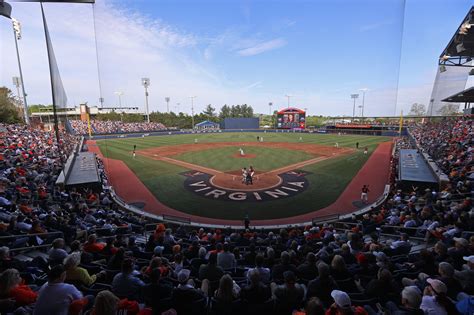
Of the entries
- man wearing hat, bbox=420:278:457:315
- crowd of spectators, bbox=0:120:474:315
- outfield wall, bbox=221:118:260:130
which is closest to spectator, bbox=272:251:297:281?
crowd of spectators, bbox=0:120:474:315

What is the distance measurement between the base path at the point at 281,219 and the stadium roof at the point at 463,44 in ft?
35.8

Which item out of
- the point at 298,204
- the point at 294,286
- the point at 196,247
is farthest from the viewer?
the point at 298,204

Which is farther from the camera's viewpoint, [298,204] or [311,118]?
[311,118]

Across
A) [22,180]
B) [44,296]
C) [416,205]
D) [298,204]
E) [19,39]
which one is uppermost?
[19,39]

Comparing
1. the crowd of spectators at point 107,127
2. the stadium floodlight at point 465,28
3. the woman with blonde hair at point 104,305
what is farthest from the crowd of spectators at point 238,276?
the crowd of spectators at point 107,127

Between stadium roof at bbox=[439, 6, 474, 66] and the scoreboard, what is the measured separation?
55711mm

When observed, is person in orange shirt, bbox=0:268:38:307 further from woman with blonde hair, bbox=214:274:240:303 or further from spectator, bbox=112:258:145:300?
woman with blonde hair, bbox=214:274:240:303

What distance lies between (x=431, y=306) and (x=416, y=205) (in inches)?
422

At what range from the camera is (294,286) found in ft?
13.5

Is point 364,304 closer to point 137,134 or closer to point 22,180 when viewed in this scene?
point 22,180

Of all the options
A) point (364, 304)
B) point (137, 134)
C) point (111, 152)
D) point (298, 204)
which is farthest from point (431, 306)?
point (137, 134)

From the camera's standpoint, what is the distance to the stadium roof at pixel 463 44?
46.2ft

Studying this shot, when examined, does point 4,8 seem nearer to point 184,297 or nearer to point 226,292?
point 184,297

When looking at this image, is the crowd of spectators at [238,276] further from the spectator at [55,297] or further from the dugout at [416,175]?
the dugout at [416,175]
